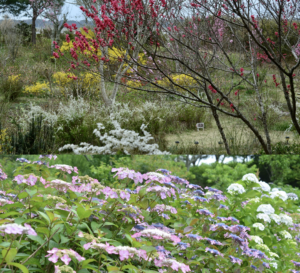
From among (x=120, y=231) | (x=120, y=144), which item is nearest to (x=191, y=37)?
(x=120, y=144)

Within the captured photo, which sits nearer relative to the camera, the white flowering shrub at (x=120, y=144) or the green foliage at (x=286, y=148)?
the white flowering shrub at (x=120, y=144)

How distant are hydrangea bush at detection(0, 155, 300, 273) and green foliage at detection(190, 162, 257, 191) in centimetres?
249

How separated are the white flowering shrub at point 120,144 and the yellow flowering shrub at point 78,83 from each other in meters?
1.14

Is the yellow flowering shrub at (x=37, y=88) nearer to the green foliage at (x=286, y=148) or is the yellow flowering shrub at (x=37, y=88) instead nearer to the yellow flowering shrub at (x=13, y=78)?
the yellow flowering shrub at (x=13, y=78)

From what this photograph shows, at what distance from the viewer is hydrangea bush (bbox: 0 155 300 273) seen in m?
1.09

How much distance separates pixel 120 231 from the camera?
1.56m

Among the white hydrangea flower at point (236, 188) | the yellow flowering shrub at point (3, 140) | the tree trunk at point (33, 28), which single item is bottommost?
the white hydrangea flower at point (236, 188)

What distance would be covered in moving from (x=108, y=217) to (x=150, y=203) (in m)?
0.27

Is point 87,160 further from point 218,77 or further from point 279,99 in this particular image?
point 279,99

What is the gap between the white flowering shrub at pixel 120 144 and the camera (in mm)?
3354

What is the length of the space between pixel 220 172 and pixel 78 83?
295 cm

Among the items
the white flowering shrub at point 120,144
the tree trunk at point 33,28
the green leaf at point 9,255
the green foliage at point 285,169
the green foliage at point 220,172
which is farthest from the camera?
the green foliage at point 285,169

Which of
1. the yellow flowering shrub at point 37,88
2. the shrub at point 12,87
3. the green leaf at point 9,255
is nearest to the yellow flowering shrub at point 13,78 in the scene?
the shrub at point 12,87

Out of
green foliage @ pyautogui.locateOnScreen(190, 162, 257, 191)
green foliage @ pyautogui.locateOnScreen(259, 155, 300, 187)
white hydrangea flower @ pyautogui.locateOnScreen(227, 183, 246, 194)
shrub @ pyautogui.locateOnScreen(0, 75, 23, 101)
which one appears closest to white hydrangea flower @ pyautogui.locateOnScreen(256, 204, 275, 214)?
white hydrangea flower @ pyautogui.locateOnScreen(227, 183, 246, 194)
